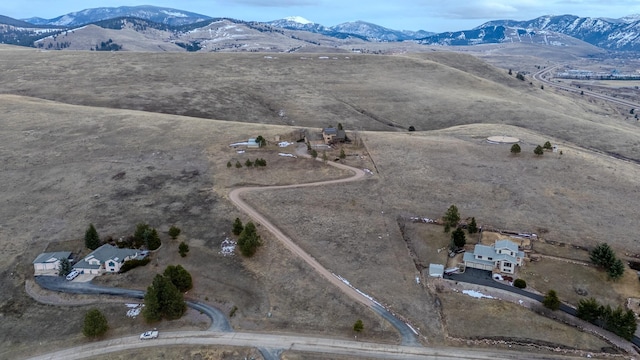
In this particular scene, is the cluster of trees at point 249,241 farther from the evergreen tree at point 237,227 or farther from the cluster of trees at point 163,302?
the cluster of trees at point 163,302

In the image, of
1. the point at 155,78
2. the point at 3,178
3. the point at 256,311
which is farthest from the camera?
the point at 155,78

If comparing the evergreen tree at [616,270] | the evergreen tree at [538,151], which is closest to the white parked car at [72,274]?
the evergreen tree at [616,270]

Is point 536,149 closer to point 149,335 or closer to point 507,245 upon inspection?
point 507,245

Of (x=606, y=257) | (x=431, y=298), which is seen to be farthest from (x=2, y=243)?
(x=606, y=257)

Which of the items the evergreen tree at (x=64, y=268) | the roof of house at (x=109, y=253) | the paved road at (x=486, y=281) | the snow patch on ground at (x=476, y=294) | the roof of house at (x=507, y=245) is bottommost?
the evergreen tree at (x=64, y=268)

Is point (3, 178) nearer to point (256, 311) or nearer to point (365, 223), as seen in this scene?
point (256, 311)

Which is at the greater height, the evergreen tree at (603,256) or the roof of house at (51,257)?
the evergreen tree at (603,256)
